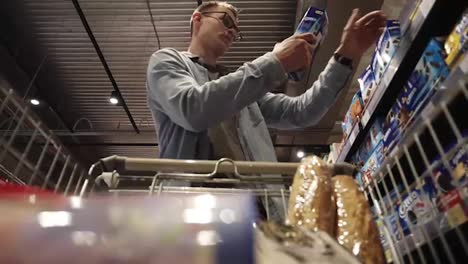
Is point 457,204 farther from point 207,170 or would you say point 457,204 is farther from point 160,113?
point 160,113

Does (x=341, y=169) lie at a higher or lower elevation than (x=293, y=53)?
lower

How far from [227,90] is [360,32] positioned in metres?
0.66

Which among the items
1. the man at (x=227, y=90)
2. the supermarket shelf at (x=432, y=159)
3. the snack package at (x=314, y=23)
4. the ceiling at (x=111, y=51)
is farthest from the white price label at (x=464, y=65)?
the ceiling at (x=111, y=51)

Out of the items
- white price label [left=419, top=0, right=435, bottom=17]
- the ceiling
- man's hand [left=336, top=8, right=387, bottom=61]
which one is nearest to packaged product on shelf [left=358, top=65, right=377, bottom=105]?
man's hand [left=336, top=8, right=387, bottom=61]

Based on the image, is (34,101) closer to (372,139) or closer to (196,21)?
(196,21)

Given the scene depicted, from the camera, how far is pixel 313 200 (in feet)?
2.55

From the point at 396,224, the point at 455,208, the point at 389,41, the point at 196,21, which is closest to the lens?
the point at 455,208

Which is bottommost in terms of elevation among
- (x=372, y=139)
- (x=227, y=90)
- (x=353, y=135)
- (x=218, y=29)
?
(x=227, y=90)

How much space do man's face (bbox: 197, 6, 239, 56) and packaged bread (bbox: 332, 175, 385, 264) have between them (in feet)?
3.31

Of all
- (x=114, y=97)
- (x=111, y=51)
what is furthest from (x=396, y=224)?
(x=114, y=97)

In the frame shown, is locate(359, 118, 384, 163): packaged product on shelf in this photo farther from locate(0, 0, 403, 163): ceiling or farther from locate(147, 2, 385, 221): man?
locate(0, 0, 403, 163): ceiling

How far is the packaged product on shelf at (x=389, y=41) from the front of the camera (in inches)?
54.1

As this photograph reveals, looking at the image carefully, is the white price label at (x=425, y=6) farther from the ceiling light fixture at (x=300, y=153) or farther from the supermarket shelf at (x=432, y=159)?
the ceiling light fixture at (x=300, y=153)

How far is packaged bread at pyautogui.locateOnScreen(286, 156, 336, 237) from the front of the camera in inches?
29.1
